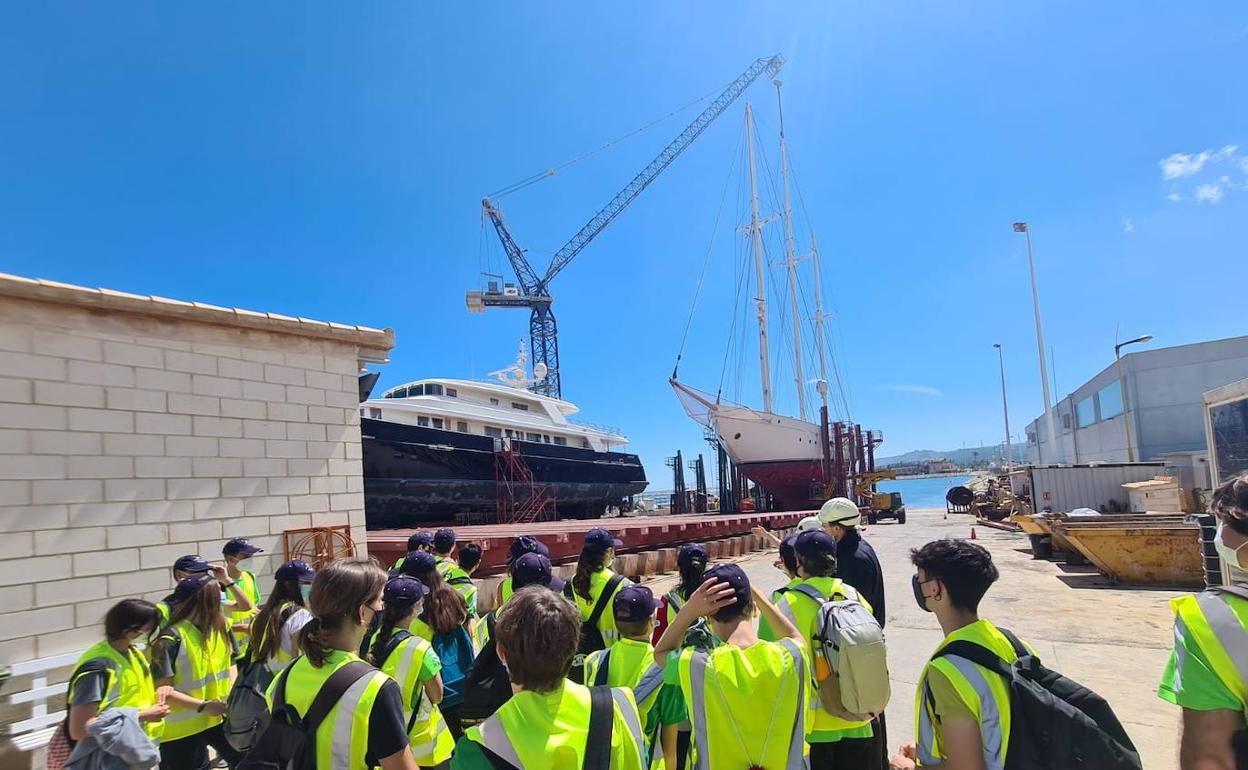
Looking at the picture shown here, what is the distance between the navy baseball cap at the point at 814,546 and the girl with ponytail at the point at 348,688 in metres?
1.76

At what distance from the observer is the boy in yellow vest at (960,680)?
5.89ft

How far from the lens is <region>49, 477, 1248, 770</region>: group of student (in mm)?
1708

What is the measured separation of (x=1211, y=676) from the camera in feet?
5.51

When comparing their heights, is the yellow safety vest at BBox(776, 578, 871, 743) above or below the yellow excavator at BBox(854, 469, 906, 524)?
above

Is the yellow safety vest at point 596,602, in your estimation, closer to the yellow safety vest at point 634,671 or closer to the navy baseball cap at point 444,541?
the yellow safety vest at point 634,671

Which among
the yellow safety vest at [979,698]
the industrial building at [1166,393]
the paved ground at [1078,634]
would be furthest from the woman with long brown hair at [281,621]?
the industrial building at [1166,393]

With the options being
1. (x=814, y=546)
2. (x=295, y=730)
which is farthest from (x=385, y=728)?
(x=814, y=546)

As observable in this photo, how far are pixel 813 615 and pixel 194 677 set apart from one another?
10.2 ft

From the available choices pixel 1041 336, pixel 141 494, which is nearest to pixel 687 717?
pixel 141 494

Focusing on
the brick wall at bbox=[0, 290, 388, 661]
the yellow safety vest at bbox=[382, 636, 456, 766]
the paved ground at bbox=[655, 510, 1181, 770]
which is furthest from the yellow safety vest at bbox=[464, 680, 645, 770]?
the brick wall at bbox=[0, 290, 388, 661]

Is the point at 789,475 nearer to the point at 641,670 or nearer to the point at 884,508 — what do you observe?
the point at 884,508

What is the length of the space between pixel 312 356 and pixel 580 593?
5.24 meters

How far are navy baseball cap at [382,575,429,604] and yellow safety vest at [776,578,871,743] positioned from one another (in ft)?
4.88

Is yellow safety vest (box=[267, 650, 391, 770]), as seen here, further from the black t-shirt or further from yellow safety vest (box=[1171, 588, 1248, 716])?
yellow safety vest (box=[1171, 588, 1248, 716])
